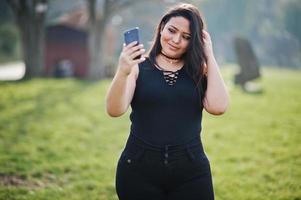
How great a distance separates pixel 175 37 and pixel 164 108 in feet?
1.66

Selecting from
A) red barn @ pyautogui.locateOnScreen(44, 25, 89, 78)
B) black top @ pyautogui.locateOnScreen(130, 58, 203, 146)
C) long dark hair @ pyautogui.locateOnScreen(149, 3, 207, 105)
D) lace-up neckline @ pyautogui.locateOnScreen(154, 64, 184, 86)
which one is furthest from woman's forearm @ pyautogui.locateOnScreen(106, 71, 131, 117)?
red barn @ pyautogui.locateOnScreen(44, 25, 89, 78)

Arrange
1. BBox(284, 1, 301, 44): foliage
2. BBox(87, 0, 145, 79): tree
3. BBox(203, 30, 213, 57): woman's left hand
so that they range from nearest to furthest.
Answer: BBox(203, 30, 213, 57): woman's left hand, BBox(87, 0, 145, 79): tree, BBox(284, 1, 301, 44): foliage

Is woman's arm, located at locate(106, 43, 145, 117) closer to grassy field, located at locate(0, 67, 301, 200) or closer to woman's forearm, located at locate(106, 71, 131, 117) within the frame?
woman's forearm, located at locate(106, 71, 131, 117)

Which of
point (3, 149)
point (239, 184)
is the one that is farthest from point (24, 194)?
point (239, 184)

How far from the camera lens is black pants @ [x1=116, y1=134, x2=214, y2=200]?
2668mm

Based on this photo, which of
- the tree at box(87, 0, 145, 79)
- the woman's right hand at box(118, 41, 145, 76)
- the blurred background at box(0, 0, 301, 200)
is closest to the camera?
the woman's right hand at box(118, 41, 145, 76)

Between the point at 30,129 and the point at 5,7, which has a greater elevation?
the point at 5,7

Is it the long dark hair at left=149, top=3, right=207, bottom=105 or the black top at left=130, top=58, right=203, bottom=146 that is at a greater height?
the long dark hair at left=149, top=3, right=207, bottom=105

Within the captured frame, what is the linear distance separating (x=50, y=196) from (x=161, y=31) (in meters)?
3.26

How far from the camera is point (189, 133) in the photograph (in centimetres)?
271

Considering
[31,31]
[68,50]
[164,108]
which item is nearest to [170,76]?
[164,108]

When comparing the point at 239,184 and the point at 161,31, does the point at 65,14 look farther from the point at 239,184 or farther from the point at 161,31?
the point at 161,31

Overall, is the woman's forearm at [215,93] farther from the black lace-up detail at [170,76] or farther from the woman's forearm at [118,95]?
the woman's forearm at [118,95]

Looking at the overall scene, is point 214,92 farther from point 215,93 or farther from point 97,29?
point 97,29
